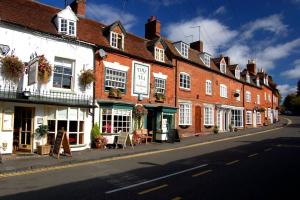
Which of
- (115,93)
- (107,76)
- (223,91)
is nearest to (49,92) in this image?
(107,76)

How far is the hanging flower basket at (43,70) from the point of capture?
53.2ft

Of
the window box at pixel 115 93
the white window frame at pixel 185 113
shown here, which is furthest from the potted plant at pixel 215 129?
the window box at pixel 115 93

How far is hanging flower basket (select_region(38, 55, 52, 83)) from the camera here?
16.2 meters

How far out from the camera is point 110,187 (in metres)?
9.16

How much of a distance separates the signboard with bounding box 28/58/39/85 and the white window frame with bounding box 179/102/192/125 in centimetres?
1477

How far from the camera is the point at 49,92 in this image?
1680 cm

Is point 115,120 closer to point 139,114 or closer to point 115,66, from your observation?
point 139,114

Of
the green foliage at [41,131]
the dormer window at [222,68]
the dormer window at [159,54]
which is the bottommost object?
the green foliage at [41,131]

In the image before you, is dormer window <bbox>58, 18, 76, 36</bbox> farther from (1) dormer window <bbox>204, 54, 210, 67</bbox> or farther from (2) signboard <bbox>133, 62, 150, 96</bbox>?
(1) dormer window <bbox>204, 54, 210, 67</bbox>

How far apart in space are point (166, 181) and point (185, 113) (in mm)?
18284

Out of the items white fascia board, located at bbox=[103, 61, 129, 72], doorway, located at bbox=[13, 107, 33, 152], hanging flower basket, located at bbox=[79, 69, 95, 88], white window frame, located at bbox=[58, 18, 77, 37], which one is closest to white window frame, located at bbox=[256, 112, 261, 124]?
white fascia board, located at bbox=[103, 61, 129, 72]

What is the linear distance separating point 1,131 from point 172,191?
968 cm

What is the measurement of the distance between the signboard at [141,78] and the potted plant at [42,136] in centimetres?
784

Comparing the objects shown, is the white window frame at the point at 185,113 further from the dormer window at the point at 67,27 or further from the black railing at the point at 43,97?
the dormer window at the point at 67,27
